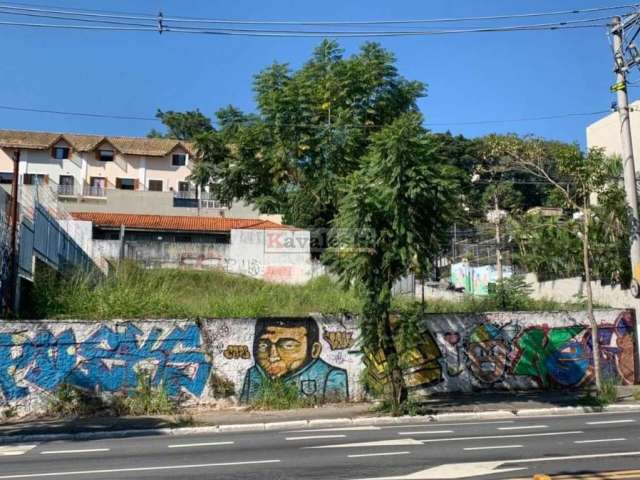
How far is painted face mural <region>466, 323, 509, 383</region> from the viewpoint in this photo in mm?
17078

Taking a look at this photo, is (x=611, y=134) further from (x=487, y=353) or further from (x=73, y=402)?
(x=73, y=402)

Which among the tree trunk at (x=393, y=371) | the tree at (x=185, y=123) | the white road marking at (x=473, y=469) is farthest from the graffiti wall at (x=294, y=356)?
the tree at (x=185, y=123)

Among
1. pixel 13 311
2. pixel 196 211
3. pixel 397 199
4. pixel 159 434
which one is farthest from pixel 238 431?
pixel 196 211

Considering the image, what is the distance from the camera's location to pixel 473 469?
7672 millimetres

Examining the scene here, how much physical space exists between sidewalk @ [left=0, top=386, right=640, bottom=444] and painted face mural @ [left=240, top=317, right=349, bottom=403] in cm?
63

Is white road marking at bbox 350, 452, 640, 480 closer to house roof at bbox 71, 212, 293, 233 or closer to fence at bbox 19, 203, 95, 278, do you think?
fence at bbox 19, 203, 95, 278

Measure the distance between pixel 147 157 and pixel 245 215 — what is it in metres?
15.5

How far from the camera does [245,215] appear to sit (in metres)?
52.3

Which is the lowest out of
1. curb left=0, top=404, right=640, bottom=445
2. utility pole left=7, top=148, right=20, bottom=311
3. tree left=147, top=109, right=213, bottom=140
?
curb left=0, top=404, right=640, bottom=445

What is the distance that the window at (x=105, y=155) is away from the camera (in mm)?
60841

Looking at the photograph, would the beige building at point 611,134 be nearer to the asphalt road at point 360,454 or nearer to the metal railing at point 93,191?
the asphalt road at point 360,454

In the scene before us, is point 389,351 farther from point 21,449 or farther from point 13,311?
point 13,311

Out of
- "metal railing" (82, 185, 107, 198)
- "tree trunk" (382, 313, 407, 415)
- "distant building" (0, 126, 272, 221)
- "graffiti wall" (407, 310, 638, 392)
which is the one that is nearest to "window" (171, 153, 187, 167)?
"distant building" (0, 126, 272, 221)

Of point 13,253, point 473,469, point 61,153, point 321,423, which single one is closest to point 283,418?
point 321,423
